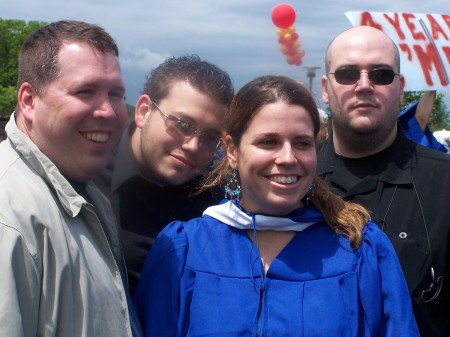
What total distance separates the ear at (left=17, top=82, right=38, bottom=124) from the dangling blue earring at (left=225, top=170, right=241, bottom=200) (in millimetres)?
955

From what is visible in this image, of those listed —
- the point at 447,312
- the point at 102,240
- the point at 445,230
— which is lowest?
the point at 447,312

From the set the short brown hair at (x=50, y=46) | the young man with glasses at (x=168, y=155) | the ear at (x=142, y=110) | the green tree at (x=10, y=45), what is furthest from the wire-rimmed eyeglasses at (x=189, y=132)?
the green tree at (x=10, y=45)

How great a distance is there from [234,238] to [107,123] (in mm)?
720

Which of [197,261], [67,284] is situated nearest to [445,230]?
[197,261]

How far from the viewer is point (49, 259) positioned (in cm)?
206

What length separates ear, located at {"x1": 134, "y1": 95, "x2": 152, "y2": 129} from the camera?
Result: 3297 mm

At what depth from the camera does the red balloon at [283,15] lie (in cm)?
494

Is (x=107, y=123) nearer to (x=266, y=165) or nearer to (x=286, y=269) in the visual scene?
(x=266, y=165)

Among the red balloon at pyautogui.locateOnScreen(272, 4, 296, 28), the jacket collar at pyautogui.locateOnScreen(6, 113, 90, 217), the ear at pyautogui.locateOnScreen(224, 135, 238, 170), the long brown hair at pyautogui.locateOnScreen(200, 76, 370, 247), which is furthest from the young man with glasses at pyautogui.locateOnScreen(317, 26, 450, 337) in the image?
the jacket collar at pyautogui.locateOnScreen(6, 113, 90, 217)

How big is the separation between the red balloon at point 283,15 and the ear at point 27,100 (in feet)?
9.63

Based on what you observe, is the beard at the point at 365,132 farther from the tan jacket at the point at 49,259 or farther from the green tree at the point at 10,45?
the green tree at the point at 10,45

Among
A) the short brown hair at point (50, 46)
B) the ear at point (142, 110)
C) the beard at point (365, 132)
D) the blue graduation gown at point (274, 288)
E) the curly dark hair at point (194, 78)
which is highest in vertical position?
the short brown hair at point (50, 46)

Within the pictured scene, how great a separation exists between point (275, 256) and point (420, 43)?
9.01 feet

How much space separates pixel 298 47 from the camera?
482 cm
